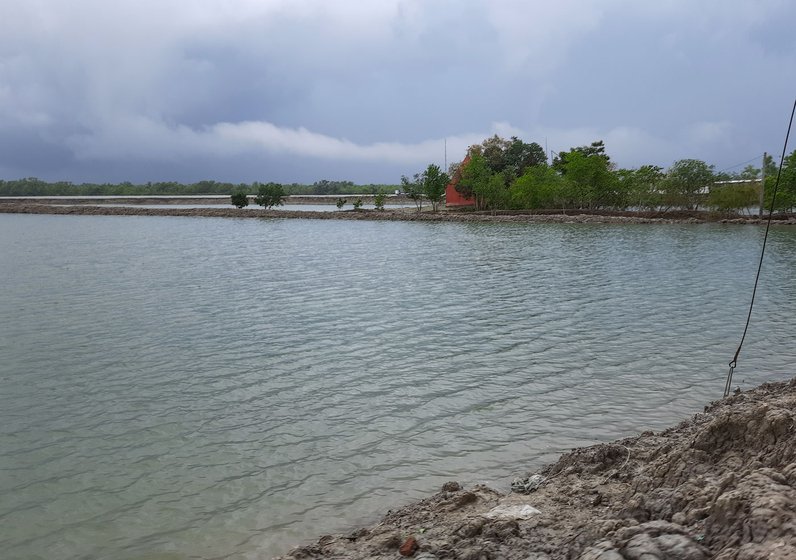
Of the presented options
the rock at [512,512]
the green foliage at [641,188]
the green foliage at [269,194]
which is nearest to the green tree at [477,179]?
the green foliage at [641,188]

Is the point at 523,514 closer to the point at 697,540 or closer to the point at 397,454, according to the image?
the point at 697,540

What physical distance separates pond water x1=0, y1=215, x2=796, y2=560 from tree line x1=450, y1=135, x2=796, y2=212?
152 feet

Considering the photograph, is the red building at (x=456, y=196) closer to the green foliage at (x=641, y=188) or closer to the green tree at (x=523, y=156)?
the green tree at (x=523, y=156)

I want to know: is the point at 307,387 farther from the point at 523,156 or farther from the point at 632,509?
the point at 523,156

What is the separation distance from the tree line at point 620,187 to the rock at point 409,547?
69241mm

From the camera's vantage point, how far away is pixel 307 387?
436 inches

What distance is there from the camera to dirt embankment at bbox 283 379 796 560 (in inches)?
150

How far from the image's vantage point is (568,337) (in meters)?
15.0

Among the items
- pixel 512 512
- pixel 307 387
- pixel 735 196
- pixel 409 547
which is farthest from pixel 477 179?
pixel 409 547

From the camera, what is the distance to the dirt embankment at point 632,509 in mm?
3822

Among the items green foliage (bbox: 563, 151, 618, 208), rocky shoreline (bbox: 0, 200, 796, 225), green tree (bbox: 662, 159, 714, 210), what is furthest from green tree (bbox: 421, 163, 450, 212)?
green tree (bbox: 662, 159, 714, 210)

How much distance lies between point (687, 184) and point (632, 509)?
75555 mm

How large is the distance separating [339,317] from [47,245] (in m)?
32.3

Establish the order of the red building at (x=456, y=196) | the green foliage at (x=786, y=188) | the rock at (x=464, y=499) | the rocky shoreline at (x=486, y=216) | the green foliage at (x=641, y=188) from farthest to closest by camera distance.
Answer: the red building at (x=456, y=196) → the green foliage at (x=641, y=188) → the rocky shoreline at (x=486, y=216) → the green foliage at (x=786, y=188) → the rock at (x=464, y=499)
